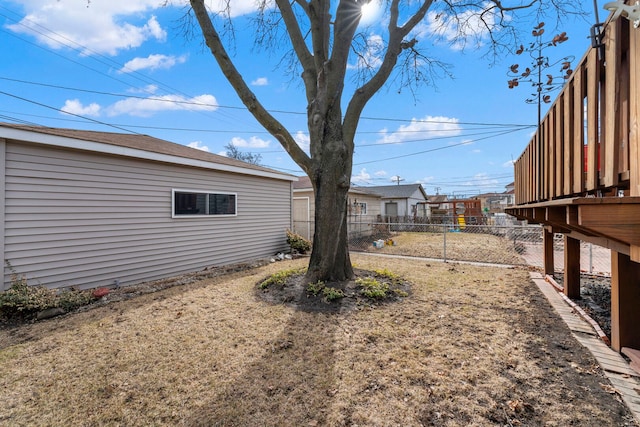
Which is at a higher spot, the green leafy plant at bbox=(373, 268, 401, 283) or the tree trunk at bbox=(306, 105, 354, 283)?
the tree trunk at bbox=(306, 105, 354, 283)

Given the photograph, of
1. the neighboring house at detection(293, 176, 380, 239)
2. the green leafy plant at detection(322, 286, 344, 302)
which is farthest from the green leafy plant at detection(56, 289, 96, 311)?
the neighboring house at detection(293, 176, 380, 239)

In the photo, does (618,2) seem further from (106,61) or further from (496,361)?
(106,61)

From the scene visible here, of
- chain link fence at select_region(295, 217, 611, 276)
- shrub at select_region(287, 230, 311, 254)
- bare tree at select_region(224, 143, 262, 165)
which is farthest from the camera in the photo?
bare tree at select_region(224, 143, 262, 165)

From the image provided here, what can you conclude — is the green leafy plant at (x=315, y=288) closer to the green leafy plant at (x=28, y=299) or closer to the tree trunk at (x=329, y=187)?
the tree trunk at (x=329, y=187)

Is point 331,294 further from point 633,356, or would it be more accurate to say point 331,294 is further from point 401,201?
point 401,201

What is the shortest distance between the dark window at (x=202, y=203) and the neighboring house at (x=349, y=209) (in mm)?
3632

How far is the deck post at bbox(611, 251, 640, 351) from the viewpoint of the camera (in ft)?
8.68

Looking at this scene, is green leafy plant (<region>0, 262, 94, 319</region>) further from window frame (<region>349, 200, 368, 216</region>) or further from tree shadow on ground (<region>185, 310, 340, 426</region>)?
window frame (<region>349, 200, 368, 216</region>)

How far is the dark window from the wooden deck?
6725 millimetres

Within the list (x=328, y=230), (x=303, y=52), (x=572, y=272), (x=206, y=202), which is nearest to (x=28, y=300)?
(x=206, y=202)

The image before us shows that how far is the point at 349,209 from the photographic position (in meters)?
14.6

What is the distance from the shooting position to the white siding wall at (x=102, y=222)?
4.40m

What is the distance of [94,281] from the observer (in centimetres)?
519

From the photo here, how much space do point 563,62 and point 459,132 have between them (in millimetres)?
17016
